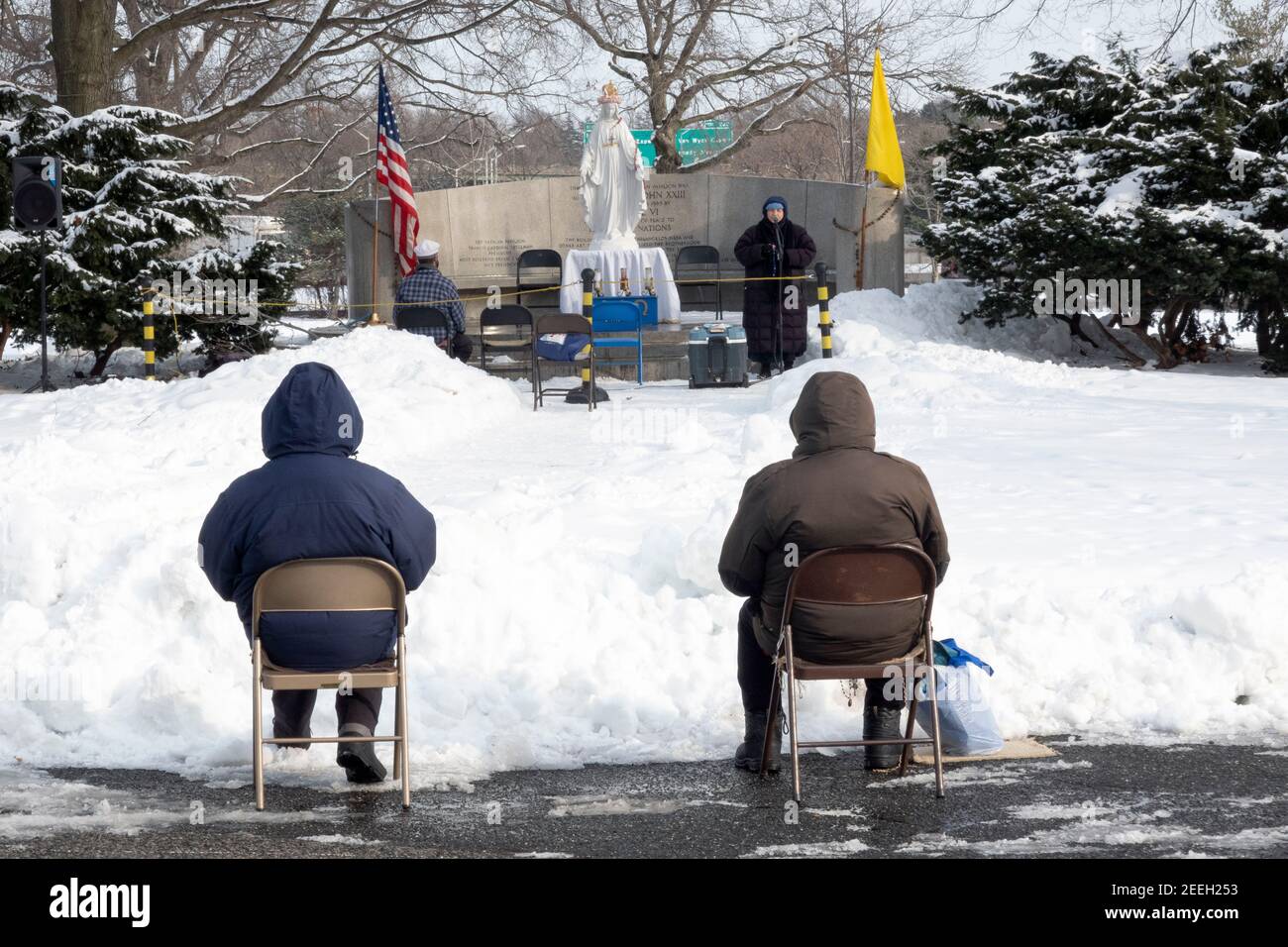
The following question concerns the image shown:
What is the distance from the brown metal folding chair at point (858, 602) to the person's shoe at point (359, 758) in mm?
1409

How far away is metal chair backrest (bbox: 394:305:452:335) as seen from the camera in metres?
17.4

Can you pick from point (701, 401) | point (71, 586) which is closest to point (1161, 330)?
point (701, 401)

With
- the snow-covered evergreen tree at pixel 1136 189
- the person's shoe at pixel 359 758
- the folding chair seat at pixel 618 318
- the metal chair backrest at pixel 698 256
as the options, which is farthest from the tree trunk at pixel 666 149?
the person's shoe at pixel 359 758

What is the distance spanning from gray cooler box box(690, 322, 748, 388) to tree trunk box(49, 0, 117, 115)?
35.8 feet

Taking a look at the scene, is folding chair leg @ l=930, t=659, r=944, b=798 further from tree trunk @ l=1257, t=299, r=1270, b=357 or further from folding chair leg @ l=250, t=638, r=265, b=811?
tree trunk @ l=1257, t=299, r=1270, b=357

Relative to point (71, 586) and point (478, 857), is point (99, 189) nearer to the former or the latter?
point (71, 586)

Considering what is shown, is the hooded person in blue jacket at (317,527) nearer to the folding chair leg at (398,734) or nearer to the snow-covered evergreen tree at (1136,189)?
the folding chair leg at (398,734)

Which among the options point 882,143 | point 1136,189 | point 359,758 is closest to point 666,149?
point 882,143

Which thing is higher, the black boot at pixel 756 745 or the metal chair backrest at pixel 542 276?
the metal chair backrest at pixel 542 276

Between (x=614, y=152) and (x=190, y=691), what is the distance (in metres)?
17.5

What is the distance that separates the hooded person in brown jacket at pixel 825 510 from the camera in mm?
5184

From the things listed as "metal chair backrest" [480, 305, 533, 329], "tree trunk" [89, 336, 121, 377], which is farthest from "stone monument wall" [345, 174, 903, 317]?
"metal chair backrest" [480, 305, 533, 329]

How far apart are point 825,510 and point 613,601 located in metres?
2.09

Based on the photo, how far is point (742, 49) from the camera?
3434cm
